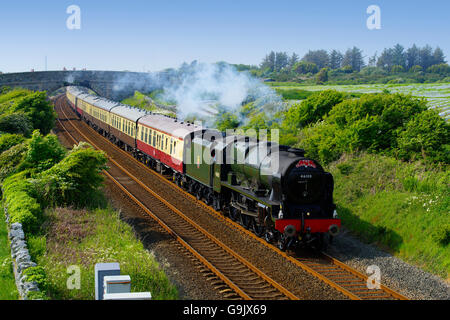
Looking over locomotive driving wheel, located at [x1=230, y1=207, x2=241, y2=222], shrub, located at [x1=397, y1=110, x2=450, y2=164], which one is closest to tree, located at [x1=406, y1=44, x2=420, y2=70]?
shrub, located at [x1=397, y1=110, x2=450, y2=164]

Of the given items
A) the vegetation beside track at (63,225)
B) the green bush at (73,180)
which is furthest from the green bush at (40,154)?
the green bush at (73,180)

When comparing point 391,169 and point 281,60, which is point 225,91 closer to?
point 391,169

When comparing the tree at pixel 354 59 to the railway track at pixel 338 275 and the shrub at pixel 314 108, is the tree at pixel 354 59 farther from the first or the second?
the railway track at pixel 338 275

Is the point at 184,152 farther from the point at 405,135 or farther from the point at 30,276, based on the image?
the point at 30,276

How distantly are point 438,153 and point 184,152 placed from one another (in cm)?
1189

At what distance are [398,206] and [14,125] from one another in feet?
89.7

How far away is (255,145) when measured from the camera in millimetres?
15961

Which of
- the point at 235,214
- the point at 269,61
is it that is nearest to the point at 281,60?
the point at 269,61

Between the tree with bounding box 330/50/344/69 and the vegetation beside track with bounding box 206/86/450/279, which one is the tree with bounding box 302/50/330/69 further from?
the vegetation beside track with bounding box 206/86/450/279

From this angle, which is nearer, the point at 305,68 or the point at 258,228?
the point at 258,228

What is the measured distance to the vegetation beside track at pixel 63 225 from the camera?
11.0 meters

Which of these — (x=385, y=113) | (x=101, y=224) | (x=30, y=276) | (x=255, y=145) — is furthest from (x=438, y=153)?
(x=30, y=276)

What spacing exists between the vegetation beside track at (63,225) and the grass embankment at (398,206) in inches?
333

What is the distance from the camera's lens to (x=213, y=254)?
14344 millimetres
